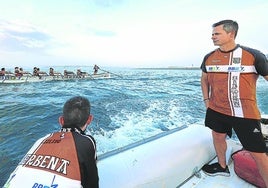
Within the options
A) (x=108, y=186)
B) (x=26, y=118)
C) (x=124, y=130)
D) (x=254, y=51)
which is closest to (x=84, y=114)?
(x=108, y=186)

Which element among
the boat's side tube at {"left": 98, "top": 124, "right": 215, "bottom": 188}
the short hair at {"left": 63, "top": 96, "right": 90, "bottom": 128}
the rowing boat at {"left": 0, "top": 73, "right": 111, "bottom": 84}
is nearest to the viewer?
the short hair at {"left": 63, "top": 96, "right": 90, "bottom": 128}

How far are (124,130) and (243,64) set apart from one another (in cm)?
359

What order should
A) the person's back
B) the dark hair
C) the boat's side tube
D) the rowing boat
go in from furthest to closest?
the rowing boat < the dark hair < the boat's side tube < the person's back

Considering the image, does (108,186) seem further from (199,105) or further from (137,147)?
(199,105)

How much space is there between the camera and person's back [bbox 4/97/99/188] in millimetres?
1101

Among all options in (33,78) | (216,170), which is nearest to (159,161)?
(216,170)

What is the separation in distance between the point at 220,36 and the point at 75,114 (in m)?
1.44

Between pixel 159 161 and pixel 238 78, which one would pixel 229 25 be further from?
pixel 159 161

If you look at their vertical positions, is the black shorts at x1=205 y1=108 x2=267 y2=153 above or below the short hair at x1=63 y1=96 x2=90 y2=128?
below

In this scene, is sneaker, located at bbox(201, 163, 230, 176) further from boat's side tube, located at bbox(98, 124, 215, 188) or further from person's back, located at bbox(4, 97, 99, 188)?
person's back, located at bbox(4, 97, 99, 188)

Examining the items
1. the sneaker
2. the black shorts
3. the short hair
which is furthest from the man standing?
the short hair

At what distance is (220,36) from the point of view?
6.53ft

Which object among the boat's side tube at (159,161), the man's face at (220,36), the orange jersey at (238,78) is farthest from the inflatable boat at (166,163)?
the man's face at (220,36)

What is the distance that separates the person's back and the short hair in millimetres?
27
